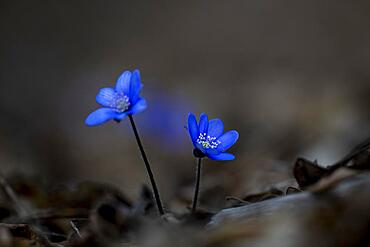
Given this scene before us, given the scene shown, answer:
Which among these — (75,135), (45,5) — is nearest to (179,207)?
(75,135)

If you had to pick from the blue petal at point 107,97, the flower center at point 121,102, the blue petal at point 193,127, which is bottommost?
the blue petal at point 193,127

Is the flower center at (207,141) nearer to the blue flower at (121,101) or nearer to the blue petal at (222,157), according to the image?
the blue petal at (222,157)

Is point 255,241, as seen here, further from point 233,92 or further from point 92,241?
point 233,92

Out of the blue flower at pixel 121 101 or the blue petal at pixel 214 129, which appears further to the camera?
the blue petal at pixel 214 129

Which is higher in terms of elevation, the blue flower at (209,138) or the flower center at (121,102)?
the flower center at (121,102)

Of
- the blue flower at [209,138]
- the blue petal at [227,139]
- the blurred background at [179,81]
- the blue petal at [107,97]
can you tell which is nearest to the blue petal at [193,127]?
the blue flower at [209,138]

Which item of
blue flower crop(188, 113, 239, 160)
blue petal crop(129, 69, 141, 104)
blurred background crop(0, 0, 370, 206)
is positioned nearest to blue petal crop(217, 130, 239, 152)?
blue flower crop(188, 113, 239, 160)

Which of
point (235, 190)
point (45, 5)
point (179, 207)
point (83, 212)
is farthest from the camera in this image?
point (45, 5)
